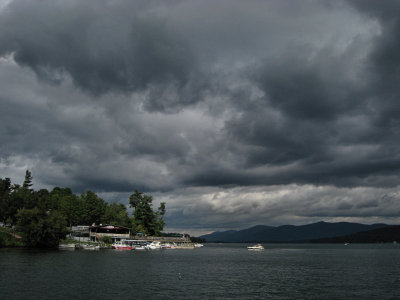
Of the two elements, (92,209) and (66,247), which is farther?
(92,209)

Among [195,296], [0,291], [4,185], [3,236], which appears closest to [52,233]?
[3,236]

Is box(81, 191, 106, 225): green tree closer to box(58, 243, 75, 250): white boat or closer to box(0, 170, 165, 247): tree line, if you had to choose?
box(0, 170, 165, 247): tree line

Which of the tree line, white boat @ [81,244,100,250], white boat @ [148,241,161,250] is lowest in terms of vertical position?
white boat @ [148,241,161,250]

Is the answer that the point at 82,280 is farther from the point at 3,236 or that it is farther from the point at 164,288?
the point at 3,236

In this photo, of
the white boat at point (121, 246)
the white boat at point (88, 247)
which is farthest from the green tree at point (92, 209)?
the white boat at point (88, 247)

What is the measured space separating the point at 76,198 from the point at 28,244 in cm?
4579

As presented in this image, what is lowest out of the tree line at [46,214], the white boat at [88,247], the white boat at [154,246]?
the white boat at [154,246]

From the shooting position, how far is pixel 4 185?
18825 centimetres

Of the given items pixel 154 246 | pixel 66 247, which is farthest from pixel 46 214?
pixel 154 246

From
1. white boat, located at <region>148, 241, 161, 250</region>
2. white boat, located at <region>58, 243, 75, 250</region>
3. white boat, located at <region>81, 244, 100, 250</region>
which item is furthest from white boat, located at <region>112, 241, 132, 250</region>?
white boat, located at <region>58, 243, 75, 250</region>

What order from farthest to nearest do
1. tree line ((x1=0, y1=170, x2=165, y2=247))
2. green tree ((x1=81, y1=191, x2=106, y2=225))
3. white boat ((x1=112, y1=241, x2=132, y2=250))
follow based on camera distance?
green tree ((x1=81, y1=191, x2=106, y2=225)) → white boat ((x1=112, y1=241, x2=132, y2=250)) → tree line ((x1=0, y1=170, x2=165, y2=247))

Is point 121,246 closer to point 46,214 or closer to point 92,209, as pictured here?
point 92,209

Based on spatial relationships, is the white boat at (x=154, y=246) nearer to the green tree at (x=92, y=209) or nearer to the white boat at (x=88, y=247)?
the green tree at (x=92, y=209)

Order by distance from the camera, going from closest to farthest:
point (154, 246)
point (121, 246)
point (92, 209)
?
point (121, 246) → point (92, 209) → point (154, 246)
